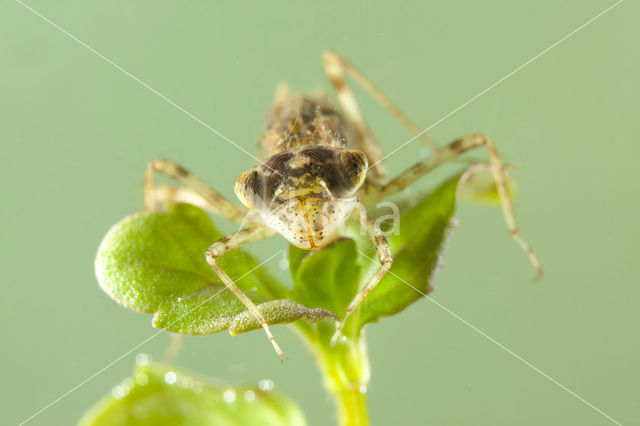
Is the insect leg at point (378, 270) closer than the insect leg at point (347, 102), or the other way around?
the insect leg at point (378, 270)

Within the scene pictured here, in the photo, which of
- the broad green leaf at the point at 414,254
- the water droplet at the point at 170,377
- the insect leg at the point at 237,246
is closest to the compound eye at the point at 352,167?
the broad green leaf at the point at 414,254

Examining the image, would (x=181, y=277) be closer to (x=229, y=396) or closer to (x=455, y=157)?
(x=229, y=396)

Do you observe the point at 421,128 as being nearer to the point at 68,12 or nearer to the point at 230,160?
the point at 230,160

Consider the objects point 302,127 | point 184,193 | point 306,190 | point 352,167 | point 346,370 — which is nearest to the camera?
point 346,370

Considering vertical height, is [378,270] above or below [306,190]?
below

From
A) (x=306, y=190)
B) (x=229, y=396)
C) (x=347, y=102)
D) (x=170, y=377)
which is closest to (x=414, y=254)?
(x=306, y=190)

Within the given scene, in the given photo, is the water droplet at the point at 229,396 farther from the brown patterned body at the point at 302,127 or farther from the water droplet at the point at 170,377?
the brown patterned body at the point at 302,127
